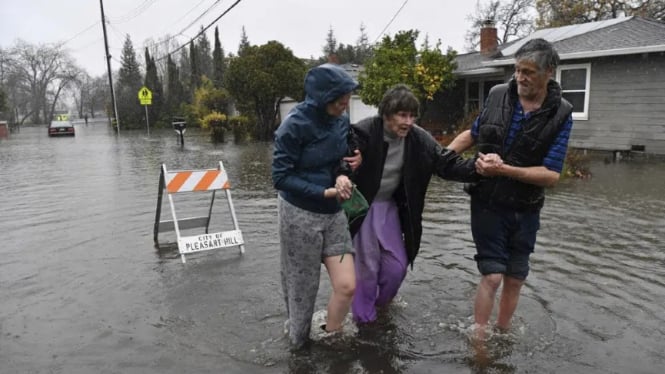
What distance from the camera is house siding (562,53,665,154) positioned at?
1383 centimetres

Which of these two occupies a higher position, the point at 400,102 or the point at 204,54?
the point at 204,54

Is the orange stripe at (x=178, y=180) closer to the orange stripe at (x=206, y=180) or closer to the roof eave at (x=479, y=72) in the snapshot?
the orange stripe at (x=206, y=180)

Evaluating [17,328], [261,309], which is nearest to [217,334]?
[261,309]

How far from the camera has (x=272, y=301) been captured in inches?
186

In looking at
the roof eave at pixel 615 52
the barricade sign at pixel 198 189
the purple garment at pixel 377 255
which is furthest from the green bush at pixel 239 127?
the purple garment at pixel 377 255

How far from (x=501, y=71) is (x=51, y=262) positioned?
52.5 feet

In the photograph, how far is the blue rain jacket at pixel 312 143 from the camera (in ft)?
10.5

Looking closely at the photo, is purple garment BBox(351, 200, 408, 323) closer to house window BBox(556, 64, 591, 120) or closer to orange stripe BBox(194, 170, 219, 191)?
orange stripe BBox(194, 170, 219, 191)

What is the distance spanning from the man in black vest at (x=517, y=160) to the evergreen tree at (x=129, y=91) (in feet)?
151

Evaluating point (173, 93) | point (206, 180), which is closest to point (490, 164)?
point (206, 180)

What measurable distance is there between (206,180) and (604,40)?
13.7 metres

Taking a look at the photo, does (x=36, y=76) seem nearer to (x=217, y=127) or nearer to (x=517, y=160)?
(x=217, y=127)

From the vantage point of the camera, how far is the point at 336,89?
319 cm

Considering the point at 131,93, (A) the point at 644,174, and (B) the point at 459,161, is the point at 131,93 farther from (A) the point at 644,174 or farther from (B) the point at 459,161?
(B) the point at 459,161
